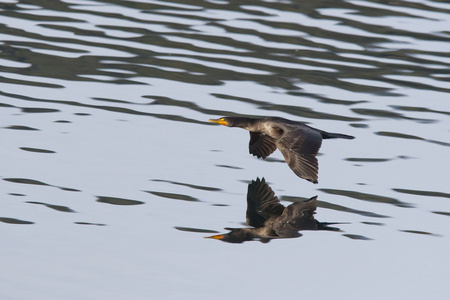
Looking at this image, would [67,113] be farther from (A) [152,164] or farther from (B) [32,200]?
(B) [32,200]

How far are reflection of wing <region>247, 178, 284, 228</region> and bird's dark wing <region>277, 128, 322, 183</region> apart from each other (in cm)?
38

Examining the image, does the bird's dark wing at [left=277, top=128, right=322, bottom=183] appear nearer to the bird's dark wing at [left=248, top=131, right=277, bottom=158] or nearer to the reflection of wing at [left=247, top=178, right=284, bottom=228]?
the reflection of wing at [left=247, top=178, right=284, bottom=228]

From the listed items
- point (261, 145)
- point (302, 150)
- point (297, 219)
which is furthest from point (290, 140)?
point (261, 145)

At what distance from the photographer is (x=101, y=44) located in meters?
14.4

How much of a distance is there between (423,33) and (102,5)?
18.6ft

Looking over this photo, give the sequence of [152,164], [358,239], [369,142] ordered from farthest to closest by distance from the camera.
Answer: [369,142] → [152,164] → [358,239]

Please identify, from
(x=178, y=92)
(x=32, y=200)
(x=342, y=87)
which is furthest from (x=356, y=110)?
(x=32, y=200)

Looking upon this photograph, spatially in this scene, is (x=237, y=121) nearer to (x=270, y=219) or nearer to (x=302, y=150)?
(x=302, y=150)

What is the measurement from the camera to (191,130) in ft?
36.0

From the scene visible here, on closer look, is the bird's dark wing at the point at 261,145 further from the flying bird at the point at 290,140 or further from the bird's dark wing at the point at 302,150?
the bird's dark wing at the point at 302,150

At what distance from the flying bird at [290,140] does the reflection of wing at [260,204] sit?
386 mm

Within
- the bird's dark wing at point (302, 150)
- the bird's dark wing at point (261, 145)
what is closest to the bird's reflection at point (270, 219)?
the bird's dark wing at point (302, 150)

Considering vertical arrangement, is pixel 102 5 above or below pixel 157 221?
above

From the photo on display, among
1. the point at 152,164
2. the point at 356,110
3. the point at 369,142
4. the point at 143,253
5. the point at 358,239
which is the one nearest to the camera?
the point at 143,253
